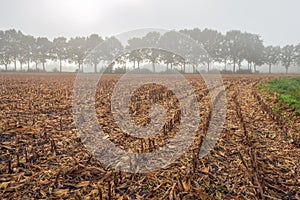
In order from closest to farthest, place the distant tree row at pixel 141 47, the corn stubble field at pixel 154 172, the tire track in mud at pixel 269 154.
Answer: the corn stubble field at pixel 154 172 → the tire track in mud at pixel 269 154 → the distant tree row at pixel 141 47

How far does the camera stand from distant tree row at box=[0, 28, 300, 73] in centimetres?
5978

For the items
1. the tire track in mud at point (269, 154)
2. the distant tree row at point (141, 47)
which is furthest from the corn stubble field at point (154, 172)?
the distant tree row at point (141, 47)

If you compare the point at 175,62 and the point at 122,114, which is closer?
the point at 122,114

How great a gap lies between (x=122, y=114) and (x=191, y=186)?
13.2 ft

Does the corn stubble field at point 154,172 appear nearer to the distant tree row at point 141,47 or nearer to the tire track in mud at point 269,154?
the tire track in mud at point 269,154

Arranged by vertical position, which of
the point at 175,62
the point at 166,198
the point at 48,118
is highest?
the point at 175,62

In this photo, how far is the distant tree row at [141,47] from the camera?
59.8m

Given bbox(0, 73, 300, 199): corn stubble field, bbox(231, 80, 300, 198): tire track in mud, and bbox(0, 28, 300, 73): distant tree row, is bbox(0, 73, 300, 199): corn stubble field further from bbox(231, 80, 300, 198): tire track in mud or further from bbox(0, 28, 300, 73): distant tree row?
bbox(0, 28, 300, 73): distant tree row

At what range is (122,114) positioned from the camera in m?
6.67

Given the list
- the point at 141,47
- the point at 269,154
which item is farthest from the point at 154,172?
the point at 141,47

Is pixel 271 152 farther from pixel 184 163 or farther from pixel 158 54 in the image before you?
pixel 158 54

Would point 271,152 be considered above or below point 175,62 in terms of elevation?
below

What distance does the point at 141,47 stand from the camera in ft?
206

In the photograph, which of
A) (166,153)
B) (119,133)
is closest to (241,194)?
A: (166,153)
